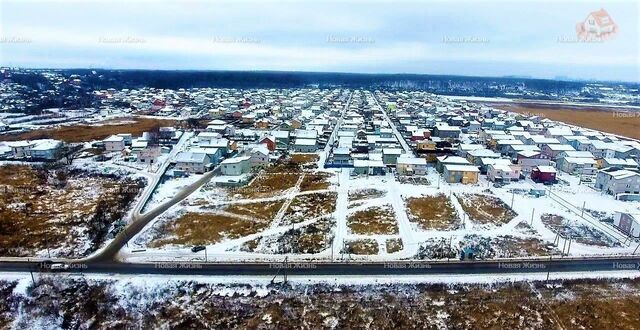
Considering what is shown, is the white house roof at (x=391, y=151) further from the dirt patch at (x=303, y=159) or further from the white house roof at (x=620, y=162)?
the white house roof at (x=620, y=162)

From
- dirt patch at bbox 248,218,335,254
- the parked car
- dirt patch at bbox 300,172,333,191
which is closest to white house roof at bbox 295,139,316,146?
dirt patch at bbox 300,172,333,191

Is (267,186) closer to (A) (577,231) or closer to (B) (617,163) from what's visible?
(A) (577,231)

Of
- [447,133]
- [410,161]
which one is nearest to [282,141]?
[410,161]

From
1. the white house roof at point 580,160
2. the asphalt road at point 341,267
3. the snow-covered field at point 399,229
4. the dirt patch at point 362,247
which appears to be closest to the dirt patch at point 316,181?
the snow-covered field at point 399,229

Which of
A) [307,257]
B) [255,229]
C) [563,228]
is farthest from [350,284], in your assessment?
[563,228]

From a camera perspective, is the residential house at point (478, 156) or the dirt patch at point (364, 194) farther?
the residential house at point (478, 156)

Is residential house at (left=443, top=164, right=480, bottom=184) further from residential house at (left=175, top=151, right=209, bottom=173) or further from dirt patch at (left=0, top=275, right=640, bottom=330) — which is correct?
residential house at (left=175, top=151, right=209, bottom=173)
